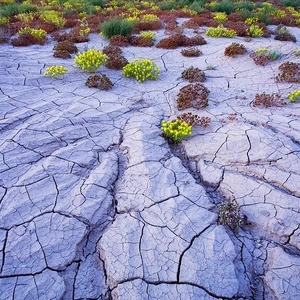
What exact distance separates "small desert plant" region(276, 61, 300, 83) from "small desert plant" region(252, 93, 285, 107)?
1.14m

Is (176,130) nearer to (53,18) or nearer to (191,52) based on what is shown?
(191,52)

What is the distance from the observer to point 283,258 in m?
3.35

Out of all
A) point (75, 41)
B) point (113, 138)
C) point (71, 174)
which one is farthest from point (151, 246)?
point (75, 41)

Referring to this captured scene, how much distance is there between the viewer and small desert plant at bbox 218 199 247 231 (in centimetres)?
371

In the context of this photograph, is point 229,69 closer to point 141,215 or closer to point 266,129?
point 266,129

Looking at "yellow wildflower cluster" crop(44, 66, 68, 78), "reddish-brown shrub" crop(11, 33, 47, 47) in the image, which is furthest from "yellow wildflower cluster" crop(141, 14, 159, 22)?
"yellow wildflower cluster" crop(44, 66, 68, 78)

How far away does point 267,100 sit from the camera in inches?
256

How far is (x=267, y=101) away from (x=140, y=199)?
409 cm

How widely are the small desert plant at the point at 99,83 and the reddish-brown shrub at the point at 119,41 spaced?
12.1 feet

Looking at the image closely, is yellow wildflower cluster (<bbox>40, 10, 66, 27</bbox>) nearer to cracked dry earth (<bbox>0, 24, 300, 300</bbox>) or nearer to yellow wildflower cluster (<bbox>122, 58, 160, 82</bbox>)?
yellow wildflower cluster (<bbox>122, 58, 160, 82</bbox>)

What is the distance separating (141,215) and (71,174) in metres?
1.35

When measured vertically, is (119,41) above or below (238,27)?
above

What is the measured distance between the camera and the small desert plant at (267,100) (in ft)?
21.3

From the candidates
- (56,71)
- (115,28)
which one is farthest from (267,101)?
(115,28)
